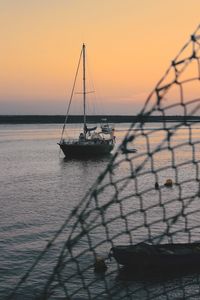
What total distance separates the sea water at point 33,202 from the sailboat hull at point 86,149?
1120 millimetres

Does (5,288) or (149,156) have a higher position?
(149,156)

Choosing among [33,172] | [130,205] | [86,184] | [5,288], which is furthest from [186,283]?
[33,172]

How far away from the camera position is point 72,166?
2712 inches

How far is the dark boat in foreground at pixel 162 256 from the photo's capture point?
21.6 meters

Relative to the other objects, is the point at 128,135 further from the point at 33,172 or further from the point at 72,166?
the point at 72,166

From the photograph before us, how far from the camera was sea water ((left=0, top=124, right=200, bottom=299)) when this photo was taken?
2348 cm

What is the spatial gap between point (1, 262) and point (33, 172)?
40884 millimetres

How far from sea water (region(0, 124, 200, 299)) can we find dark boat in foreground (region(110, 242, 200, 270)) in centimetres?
110

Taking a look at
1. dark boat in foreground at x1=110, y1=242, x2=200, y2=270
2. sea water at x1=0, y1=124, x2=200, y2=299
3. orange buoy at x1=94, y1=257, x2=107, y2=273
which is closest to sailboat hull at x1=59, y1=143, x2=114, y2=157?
sea water at x1=0, y1=124, x2=200, y2=299

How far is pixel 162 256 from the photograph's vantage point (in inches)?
867

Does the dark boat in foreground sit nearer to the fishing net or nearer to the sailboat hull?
the fishing net

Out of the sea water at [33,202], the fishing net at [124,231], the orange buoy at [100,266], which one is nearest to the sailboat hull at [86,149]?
the sea water at [33,202]

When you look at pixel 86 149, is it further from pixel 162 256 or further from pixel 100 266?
pixel 100 266

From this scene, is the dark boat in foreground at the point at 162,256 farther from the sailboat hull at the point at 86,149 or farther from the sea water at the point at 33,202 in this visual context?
the sailboat hull at the point at 86,149
